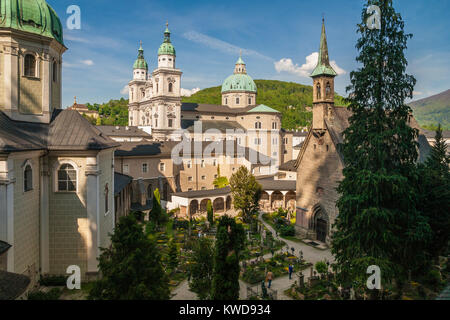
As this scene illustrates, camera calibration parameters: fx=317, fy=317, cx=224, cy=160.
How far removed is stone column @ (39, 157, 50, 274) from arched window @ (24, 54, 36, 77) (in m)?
4.88

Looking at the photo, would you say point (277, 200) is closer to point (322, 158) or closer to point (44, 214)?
point (322, 158)

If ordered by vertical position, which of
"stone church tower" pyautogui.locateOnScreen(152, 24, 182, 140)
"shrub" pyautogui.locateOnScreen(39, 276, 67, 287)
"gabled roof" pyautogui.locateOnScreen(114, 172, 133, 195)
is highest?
"stone church tower" pyautogui.locateOnScreen(152, 24, 182, 140)

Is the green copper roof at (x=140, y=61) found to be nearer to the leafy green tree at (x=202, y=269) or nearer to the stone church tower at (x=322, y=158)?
the stone church tower at (x=322, y=158)

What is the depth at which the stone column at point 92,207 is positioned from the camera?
17.1 meters

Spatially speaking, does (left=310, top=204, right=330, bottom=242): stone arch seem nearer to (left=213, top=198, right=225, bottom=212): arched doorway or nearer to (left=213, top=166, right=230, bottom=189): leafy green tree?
(left=213, top=198, right=225, bottom=212): arched doorway

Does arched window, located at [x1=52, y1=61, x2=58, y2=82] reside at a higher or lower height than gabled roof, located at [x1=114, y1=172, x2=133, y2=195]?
higher

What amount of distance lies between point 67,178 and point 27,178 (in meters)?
1.91

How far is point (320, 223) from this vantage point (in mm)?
27672

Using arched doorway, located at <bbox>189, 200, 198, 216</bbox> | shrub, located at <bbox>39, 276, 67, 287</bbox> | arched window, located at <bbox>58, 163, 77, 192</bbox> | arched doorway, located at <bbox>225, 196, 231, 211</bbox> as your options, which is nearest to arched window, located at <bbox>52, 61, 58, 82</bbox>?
arched window, located at <bbox>58, 163, 77, 192</bbox>

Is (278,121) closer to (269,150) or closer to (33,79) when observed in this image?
(269,150)

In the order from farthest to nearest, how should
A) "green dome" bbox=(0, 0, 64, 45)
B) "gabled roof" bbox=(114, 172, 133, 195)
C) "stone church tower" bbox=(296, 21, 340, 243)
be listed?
"gabled roof" bbox=(114, 172, 133, 195) < "stone church tower" bbox=(296, 21, 340, 243) < "green dome" bbox=(0, 0, 64, 45)

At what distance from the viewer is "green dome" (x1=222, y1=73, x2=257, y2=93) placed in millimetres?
79688

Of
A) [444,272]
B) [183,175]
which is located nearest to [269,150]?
→ [183,175]

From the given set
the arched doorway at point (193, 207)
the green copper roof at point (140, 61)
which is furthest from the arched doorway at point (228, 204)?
the green copper roof at point (140, 61)
